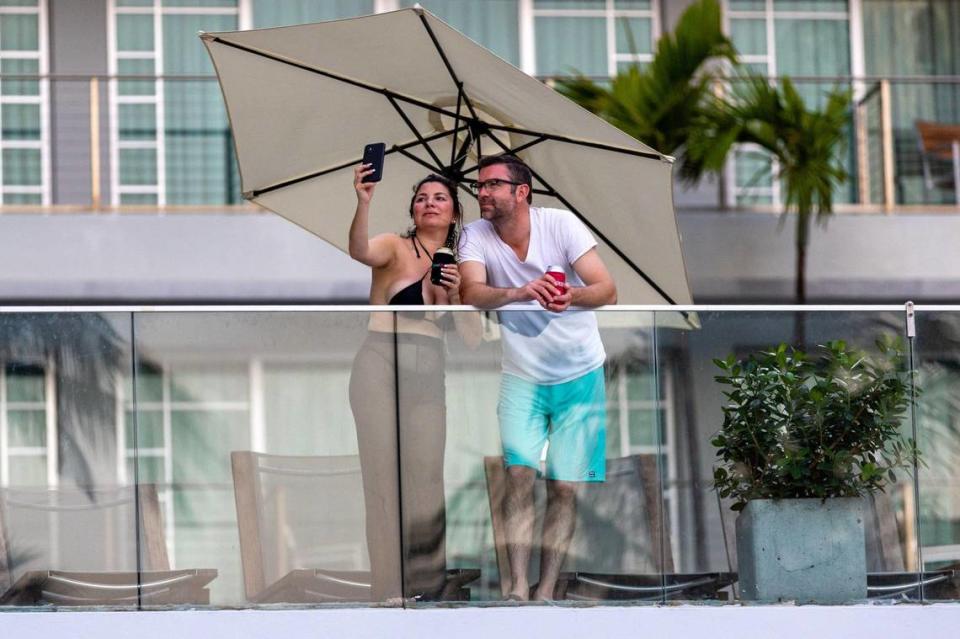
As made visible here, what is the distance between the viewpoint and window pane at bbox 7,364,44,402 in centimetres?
696

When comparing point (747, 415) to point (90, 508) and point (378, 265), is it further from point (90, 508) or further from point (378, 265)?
point (90, 508)

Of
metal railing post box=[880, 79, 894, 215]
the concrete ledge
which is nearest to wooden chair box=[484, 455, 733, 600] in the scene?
the concrete ledge

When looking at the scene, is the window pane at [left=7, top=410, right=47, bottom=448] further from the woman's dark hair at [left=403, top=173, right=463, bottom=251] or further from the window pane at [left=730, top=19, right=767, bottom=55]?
the window pane at [left=730, top=19, right=767, bottom=55]

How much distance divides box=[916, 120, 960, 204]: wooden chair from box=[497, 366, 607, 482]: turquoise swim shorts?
25.5 ft

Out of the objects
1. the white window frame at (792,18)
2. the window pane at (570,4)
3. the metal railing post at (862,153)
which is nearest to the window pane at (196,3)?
the window pane at (570,4)

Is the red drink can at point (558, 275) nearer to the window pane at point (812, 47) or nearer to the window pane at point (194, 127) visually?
the window pane at point (194, 127)

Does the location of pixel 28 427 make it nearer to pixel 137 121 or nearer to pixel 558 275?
pixel 558 275

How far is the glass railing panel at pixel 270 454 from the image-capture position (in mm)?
6973

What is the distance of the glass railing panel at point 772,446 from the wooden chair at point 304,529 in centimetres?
97

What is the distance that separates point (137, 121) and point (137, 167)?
36 cm

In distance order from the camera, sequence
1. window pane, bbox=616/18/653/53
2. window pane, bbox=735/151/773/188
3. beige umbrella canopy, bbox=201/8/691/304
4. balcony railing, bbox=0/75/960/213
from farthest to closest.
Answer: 1. window pane, bbox=616/18/653/53
2. window pane, bbox=735/151/773/188
3. balcony railing, bbox=0/75/960/213
4. beige umbrella canopy, bbox=201/8/691/304

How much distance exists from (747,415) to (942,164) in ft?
25.0

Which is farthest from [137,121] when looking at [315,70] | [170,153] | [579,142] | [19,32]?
[579,142]

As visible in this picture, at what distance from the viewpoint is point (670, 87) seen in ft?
41.8
